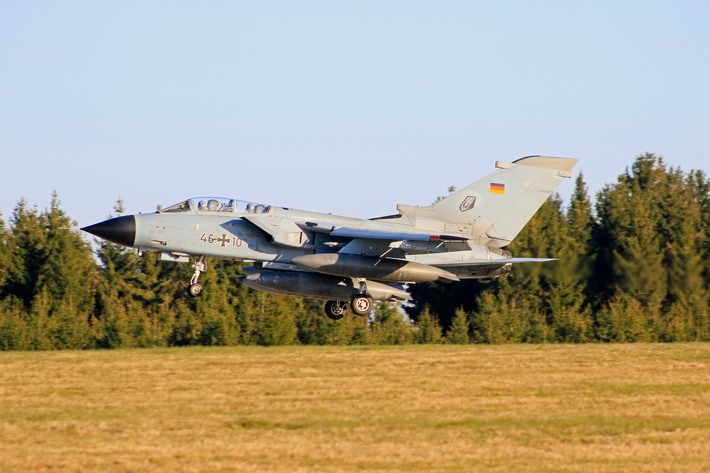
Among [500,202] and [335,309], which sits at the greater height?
[500,202]

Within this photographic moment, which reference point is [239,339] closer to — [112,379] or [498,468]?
[112,379]

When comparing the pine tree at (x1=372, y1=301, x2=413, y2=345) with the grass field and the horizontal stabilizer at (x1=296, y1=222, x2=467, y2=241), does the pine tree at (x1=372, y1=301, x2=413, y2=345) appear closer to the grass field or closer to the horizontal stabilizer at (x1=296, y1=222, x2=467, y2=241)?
the horizontal stabilizer at (x1=296, y1=222, x2=467, y2=241)

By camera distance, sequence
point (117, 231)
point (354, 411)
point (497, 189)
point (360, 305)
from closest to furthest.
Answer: point (354, 411) → point (117, 231) → point (360, 305) → point (497, 189)

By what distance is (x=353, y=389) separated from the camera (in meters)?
12.4

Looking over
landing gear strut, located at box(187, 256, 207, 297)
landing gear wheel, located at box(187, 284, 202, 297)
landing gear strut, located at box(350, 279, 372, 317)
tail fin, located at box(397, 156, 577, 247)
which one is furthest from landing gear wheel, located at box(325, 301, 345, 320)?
landing gear wheel, located at box(187, 284, 202, 297)

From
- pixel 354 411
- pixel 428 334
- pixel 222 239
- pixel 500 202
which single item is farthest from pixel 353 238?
pixel 354 411

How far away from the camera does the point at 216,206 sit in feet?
63.7

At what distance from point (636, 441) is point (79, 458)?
5356mm

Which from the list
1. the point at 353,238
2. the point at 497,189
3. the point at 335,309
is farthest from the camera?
the point at 497,189

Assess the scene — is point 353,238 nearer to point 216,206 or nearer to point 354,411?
point 216,206

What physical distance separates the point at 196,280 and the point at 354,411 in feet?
29.1

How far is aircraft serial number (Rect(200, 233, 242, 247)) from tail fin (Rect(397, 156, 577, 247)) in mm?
3636

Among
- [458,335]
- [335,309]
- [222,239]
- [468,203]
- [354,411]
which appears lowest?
[354,411]

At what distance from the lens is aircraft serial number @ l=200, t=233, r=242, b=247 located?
Result: 19078 millimetres
